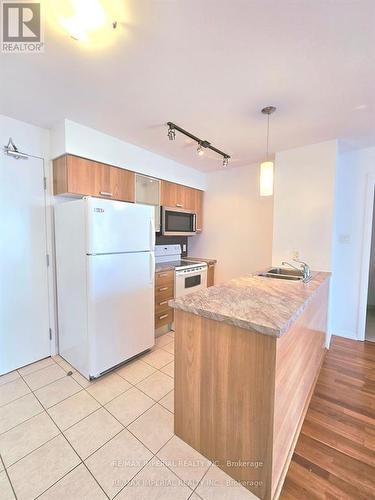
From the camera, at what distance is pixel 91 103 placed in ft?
6.02

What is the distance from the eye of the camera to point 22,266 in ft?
7.32

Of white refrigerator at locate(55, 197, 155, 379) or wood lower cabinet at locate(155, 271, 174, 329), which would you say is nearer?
white refrigerator at locate(55, 197, 155, 379)

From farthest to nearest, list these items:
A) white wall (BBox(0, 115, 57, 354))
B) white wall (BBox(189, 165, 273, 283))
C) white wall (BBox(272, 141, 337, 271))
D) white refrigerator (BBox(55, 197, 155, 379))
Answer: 1. white wall (BBox(189, 165, 273, 283))
2. white wall (BBox(272, 141, 337, 271))
3. white wall (BBox(0, 115, 57, 354))
4. white refrigerator (BBox(55, 197, 155, 379))

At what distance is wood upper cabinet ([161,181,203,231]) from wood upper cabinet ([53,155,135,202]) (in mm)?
684

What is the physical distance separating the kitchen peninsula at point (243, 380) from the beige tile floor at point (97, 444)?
0.43 feet

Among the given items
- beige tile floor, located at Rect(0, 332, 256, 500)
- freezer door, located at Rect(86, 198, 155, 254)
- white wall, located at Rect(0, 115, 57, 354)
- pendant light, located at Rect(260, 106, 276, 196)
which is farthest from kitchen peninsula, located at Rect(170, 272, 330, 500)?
white wall, located at Rect(0, 115, 57, 354)

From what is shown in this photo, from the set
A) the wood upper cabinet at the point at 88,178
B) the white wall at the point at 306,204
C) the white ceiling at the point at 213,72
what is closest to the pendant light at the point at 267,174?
the white ceiling at the point at 213,72

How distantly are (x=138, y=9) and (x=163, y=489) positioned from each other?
2.40m

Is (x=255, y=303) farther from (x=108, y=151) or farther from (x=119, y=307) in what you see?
(x=108, y=151)

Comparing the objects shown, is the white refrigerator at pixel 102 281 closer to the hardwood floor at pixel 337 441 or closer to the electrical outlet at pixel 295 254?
the hardwood floor at pixel 337 441

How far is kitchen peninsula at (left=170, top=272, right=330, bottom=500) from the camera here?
1.09 metres

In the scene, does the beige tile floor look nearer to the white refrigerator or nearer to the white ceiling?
the white refrigerator

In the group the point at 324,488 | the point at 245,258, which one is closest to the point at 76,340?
the point at 324,488

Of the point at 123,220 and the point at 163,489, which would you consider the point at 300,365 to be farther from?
the point at 123,220
